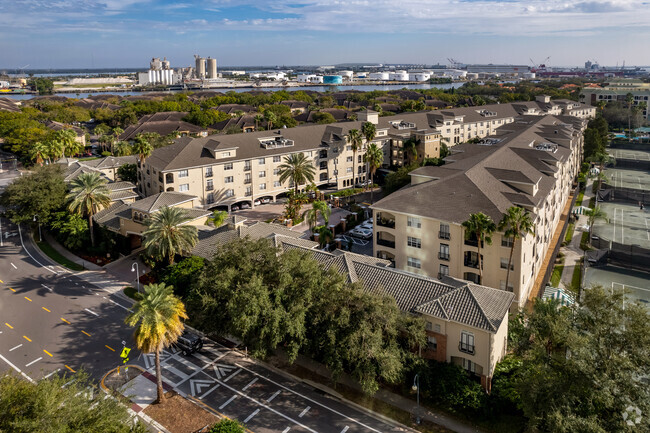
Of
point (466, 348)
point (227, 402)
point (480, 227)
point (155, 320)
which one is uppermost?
point (480, 227)

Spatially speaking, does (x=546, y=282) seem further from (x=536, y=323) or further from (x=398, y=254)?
(x=536, y=323)

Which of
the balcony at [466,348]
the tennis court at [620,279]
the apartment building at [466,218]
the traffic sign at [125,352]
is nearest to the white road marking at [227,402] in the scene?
the traffic sign at [125,352]

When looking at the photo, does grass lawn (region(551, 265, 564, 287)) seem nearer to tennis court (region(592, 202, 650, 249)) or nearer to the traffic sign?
tennis court (region(592, 202, 650, 249))

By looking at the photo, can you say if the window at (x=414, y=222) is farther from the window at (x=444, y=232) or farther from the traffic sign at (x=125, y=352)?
the traffic sign at (x=125, y=352)

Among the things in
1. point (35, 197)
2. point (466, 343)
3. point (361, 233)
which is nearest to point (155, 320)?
point (466, 343)

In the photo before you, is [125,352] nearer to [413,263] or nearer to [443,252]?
[413,263]

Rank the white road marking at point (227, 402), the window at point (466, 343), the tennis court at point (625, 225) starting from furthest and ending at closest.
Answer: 1. the tennis court at point (625, 225)
2. the window at point (466, 343)
3. the white road marking at point (227, 402)
